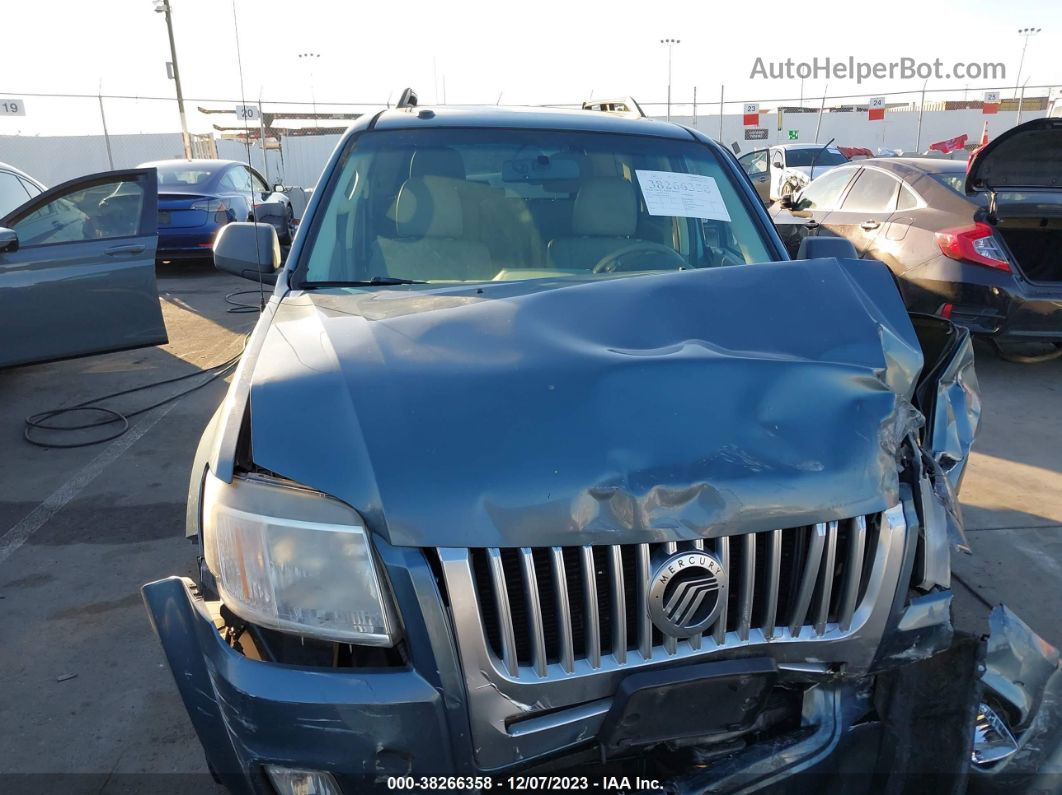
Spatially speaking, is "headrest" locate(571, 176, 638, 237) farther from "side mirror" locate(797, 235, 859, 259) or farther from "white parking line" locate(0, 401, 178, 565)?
"white parking line" locate(0, 401, 178, 565)

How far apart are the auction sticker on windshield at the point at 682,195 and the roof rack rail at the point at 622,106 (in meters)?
0.78

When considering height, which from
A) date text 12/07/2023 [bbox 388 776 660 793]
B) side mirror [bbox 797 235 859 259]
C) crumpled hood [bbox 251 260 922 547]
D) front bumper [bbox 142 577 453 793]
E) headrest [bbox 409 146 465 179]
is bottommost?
date text 12/07/2023 [bbox 388 776 660 793]

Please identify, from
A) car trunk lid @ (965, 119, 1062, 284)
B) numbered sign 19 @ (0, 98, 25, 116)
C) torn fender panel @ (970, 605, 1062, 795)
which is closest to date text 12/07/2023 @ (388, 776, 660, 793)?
torn fender panel @ (970, 605, 1062, 795)

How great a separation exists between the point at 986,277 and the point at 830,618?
515 cm

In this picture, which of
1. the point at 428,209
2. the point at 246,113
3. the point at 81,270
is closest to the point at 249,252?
the point at 246,113

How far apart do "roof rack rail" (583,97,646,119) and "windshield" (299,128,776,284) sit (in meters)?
0.70

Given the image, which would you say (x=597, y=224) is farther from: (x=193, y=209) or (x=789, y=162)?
(x=789, y=162)

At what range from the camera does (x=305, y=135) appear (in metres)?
27.2

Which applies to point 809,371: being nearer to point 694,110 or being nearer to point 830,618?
point 830,618

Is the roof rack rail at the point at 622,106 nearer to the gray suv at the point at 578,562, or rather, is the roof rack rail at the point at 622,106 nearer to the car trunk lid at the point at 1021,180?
the gray suv at the point at 578,562

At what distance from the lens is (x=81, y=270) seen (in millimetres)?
5504

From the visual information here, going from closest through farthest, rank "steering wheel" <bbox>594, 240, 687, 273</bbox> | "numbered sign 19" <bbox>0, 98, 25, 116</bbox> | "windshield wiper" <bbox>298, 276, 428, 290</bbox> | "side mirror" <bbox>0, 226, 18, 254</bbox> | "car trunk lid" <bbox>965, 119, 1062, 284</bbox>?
"windshield wiper" <bbox>298, 276, 428, 290</bbox>
"steering wheel" <bbox>594, 240, 687, 273</bbox>
"side mirror" <bbox>0, 226, 18, 254</bbox>
"car trunk lid" <bbox>965, 119, 1062, 284</bbox>
"numbered sign 19" <bbox>0, 98, 25, 116</bbox>

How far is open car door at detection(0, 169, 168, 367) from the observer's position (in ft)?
17.3

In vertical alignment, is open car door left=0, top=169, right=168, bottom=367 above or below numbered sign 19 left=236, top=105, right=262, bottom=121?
below
